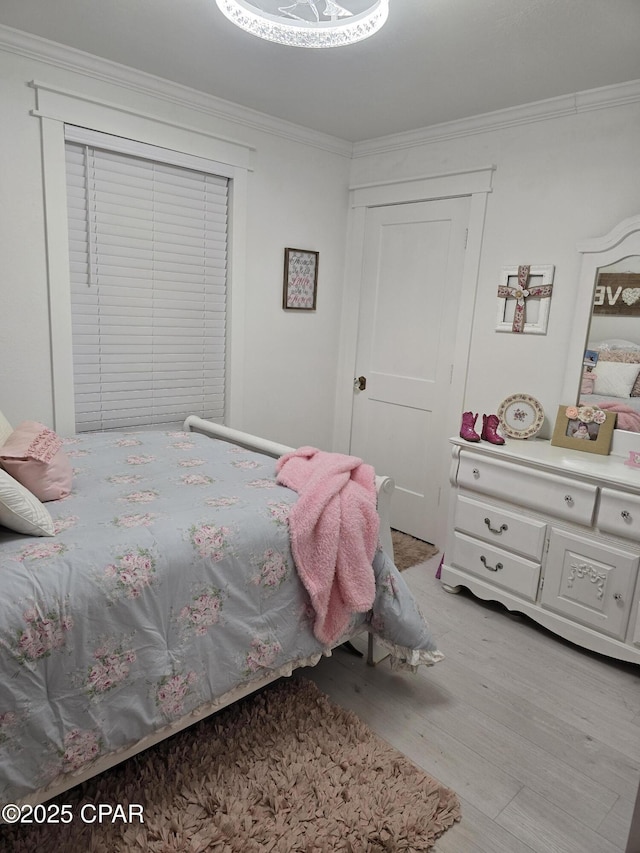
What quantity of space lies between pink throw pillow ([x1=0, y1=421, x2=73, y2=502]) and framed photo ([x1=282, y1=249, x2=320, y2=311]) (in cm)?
199

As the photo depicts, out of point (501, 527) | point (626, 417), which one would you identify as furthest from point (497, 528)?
point (626, 417)

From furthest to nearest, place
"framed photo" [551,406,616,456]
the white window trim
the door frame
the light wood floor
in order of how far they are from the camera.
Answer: the door frame, "framed photo" [551,406,616,456], the white window trim, the light wood floor

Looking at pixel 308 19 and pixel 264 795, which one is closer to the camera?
pixel 264 795

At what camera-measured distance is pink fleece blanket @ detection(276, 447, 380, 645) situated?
6.11 feet

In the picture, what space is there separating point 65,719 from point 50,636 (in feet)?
0.74

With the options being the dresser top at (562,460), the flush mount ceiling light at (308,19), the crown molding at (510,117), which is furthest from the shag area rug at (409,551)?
the flush mount ceiling light at (308,19)

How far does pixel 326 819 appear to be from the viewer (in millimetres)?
1578

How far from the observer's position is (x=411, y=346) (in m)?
3.62

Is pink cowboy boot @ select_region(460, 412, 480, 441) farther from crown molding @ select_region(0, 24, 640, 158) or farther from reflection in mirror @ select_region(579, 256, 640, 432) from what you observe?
crown molding @ select_region(0, 24, 640, 158)

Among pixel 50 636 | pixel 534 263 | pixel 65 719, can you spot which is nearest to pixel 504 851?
pixel 65 719

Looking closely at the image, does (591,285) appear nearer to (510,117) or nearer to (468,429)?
(468,429)

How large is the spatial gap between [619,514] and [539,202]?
5.44 feet

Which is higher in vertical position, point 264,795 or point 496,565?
point 496,565

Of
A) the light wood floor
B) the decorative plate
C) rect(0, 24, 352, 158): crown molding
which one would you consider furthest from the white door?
the light wood floor
